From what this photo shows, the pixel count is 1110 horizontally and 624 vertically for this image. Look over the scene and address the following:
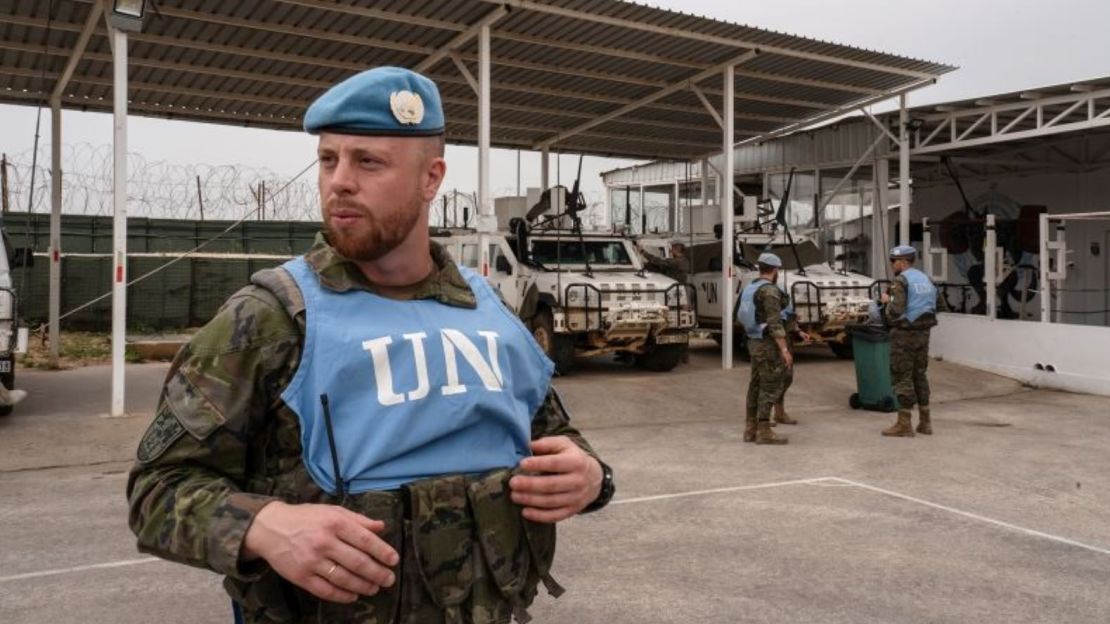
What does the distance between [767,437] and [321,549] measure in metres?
7.12

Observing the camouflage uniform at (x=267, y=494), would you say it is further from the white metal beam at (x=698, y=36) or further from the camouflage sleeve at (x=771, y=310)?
the white metal beam at (x=698, y=36)

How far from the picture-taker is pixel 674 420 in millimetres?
9594

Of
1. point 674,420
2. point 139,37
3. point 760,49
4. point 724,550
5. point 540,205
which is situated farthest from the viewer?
point 540,205

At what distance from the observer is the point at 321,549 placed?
1.17 meters

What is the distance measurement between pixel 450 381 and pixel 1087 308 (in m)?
19.0

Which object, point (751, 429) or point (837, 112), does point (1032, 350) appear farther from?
point (751, 429)

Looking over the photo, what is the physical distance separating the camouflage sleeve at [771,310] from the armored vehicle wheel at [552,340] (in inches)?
142

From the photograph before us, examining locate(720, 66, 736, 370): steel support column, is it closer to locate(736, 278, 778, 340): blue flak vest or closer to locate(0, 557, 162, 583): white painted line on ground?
locate(736, 278, 778, 340): blue flak vest

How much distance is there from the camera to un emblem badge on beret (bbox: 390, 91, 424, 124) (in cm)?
140

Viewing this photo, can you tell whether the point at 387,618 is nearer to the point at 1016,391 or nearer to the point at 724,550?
the point at 724,550

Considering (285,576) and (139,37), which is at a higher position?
(139,37)

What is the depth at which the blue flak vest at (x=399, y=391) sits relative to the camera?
1295mm

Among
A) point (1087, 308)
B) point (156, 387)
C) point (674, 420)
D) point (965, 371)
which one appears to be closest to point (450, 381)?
point (674, 420)

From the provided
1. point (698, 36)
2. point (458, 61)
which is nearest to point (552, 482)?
point (458, 61)
